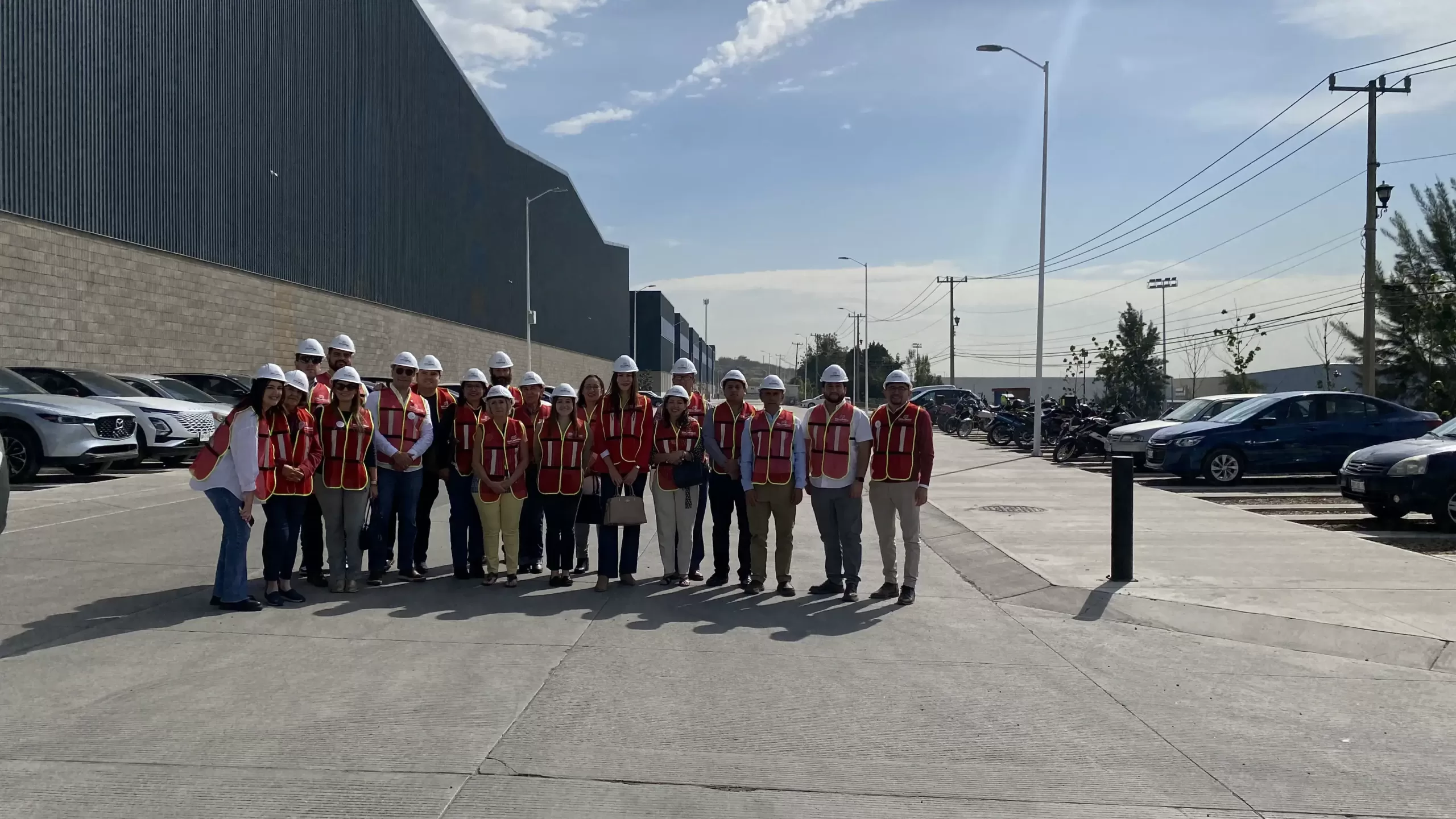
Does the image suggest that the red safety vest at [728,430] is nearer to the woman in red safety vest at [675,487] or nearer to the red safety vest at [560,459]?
the woman in red safety vest at [675,487]

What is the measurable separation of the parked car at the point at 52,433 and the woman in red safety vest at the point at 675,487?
10656 mm

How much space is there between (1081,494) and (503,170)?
1981 inches

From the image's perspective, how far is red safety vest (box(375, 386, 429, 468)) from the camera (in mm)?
8875

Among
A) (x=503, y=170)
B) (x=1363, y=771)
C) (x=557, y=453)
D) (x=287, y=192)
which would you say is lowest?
(x=1363, y=771)

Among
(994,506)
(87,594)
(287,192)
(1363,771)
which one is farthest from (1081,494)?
(287,192)

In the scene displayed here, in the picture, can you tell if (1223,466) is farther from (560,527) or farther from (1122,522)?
(560,527)

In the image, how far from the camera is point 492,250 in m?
57.6

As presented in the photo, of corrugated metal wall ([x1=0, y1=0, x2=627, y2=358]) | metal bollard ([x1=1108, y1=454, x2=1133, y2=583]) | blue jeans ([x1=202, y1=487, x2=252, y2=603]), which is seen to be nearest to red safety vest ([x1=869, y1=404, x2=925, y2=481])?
metal bollard ([x1=1108, y1=454, x2=1133, y2=583])

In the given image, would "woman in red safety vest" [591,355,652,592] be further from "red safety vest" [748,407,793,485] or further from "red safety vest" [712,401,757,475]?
"red safety vest" [748,407,793,485]

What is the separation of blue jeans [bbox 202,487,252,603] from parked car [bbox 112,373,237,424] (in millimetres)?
12194

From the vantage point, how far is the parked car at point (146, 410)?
696 inches

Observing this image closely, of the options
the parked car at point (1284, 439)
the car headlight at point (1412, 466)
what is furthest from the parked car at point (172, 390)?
the car headlight at point (1412, 466)

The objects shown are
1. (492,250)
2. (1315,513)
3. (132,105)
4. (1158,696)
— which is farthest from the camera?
(492,250)

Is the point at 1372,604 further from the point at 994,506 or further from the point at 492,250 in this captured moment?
the point at 492,250
